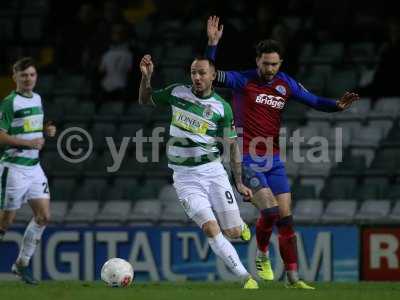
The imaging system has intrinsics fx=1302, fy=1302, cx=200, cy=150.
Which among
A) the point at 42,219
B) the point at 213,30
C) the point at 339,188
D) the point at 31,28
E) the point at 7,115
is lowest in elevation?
the point at 42,219

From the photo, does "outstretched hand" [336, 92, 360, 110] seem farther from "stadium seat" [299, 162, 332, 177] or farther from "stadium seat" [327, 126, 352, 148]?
"stadium seat" [327, 126, 352, 148]

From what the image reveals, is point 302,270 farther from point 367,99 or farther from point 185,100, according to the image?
point 185,100

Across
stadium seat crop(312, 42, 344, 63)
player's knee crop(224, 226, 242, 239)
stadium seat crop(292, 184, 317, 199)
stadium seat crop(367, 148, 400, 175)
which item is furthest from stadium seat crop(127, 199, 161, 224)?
player's knee crop(224, 226, 242, 239)

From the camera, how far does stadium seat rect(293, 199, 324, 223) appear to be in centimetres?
1592

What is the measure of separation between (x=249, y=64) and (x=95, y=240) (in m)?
3.22

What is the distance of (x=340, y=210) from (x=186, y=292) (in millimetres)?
4643

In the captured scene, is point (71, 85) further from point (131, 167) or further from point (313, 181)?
point (313, 181)

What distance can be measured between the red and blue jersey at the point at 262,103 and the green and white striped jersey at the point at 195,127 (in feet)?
1.45

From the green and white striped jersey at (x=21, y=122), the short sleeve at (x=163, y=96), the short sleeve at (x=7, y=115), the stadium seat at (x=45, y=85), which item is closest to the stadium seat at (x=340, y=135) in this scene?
the stadium seat at (x=45, y=85)

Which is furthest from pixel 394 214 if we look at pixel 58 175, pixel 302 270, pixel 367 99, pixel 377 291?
pixel 58 175

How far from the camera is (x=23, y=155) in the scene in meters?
13.0

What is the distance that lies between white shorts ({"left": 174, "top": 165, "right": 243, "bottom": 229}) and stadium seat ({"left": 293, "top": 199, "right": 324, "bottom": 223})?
3.69 meters

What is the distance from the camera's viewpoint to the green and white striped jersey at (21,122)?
12.7 meters

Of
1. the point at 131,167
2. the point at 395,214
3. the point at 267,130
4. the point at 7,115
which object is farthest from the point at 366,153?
the point at 7,115
